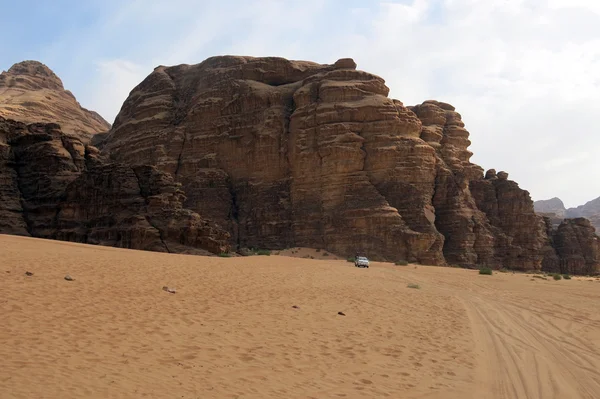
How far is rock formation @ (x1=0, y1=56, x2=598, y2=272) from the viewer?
1342 inches

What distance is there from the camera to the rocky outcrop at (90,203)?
31.0 meters

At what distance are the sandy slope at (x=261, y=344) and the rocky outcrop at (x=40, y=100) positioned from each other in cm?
7006

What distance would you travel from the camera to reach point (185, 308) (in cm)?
958

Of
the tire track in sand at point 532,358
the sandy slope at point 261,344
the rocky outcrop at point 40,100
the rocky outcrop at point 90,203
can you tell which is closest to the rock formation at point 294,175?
the rocky outcrop at point 90,203

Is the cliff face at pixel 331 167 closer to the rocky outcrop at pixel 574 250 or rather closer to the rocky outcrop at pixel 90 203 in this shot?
the rocky outcrop at pixel 574 250

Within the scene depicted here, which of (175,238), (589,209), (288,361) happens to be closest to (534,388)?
(288,361)

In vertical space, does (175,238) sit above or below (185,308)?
above

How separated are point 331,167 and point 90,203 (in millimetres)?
24785

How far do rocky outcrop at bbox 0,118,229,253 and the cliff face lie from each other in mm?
16995

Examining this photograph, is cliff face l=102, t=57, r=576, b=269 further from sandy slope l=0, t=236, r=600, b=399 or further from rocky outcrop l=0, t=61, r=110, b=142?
sandy slope l=0, t=236, r=600, b=399

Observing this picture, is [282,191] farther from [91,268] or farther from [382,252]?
[91,268]

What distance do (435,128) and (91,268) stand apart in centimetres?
4911

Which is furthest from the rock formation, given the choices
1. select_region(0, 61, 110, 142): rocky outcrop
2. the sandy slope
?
the sandy slope

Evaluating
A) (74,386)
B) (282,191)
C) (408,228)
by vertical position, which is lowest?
(74,386)
